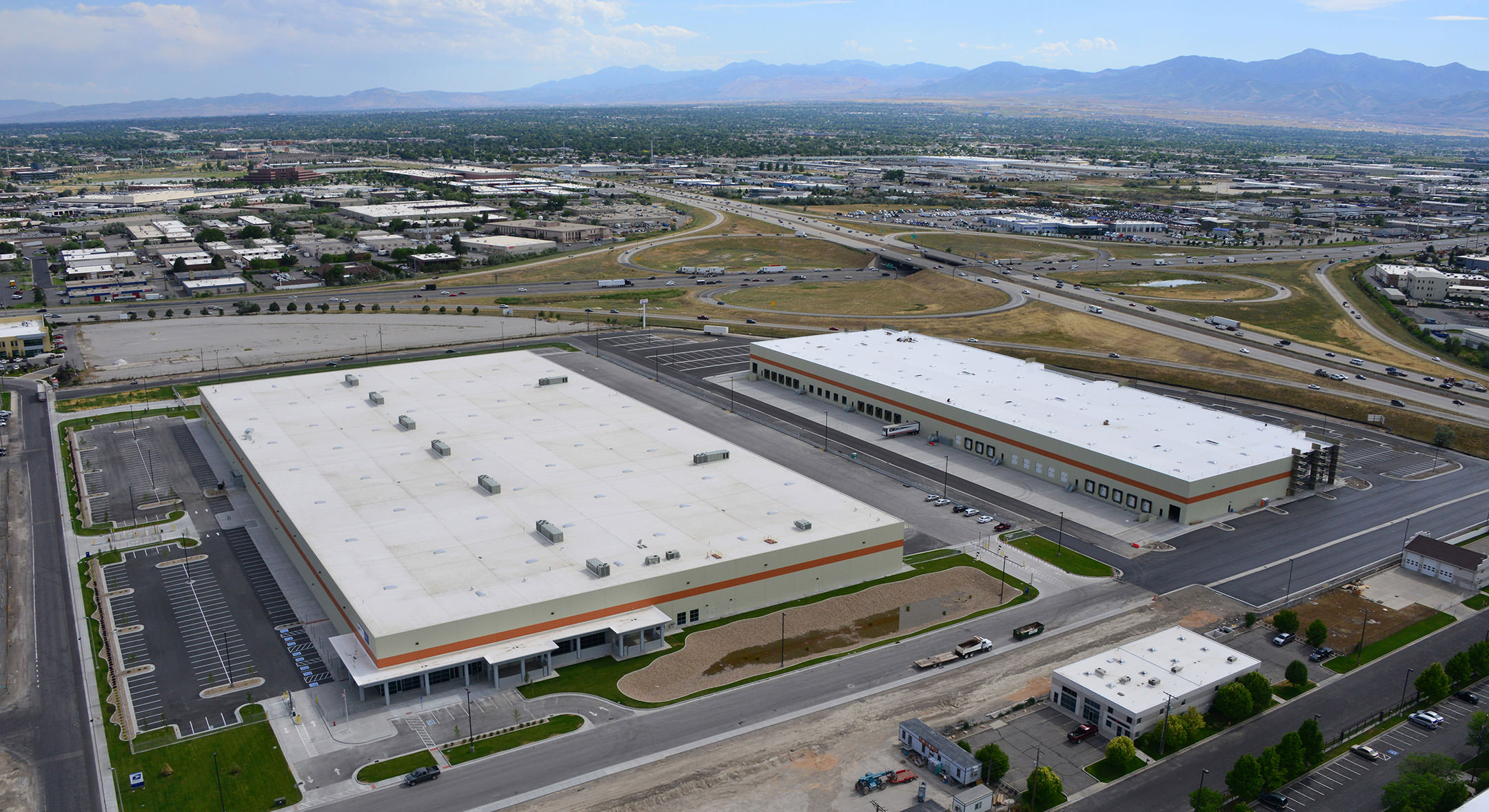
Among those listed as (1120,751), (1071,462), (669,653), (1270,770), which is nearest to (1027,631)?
(1120,751)

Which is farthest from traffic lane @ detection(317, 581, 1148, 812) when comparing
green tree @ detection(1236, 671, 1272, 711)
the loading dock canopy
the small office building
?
the small office building

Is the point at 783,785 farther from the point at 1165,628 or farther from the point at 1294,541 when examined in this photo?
the point at 1294,541

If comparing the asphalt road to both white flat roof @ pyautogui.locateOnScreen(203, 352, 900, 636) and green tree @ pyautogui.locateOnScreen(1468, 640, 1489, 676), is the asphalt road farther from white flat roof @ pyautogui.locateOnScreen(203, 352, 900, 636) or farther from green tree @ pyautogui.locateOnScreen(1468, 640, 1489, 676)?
green tree @ pyautogui.locateOnScreen(1468, 640, 1489, 676)

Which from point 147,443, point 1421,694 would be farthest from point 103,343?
point 1421,694

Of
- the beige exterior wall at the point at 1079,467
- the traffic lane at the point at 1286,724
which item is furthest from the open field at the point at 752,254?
the traffic lane at the point at 1286,724

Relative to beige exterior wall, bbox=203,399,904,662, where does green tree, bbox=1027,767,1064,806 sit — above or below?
below

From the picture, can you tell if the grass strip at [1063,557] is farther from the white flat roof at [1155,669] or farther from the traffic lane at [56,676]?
the traffic lane at [56,676]
